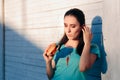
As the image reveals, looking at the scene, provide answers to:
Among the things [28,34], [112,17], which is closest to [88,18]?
[112,17]

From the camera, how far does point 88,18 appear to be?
350 cm

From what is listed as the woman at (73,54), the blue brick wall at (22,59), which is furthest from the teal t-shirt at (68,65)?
the blue brick wall at (22,59)

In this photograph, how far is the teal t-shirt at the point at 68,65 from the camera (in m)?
2.89

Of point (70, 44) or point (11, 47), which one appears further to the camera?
point (11, 47)

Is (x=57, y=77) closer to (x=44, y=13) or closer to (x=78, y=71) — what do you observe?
(x=78, y=71)

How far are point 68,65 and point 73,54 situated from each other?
0.11 meters

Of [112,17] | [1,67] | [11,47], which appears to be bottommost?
[1,67]

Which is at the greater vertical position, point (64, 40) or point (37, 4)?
point (37, 4)

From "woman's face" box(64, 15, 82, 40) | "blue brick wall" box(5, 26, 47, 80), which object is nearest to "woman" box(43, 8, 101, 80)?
"woman's face" box(64, 15, 82, 40)

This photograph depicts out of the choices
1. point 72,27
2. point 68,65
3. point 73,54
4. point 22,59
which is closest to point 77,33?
point 72,27

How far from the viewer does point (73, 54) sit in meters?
2.93

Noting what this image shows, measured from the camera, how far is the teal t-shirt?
2891 millimetres

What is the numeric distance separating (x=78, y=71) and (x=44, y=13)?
1684mm

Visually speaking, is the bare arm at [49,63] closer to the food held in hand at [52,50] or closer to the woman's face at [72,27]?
the food held in hand at [52,50]
